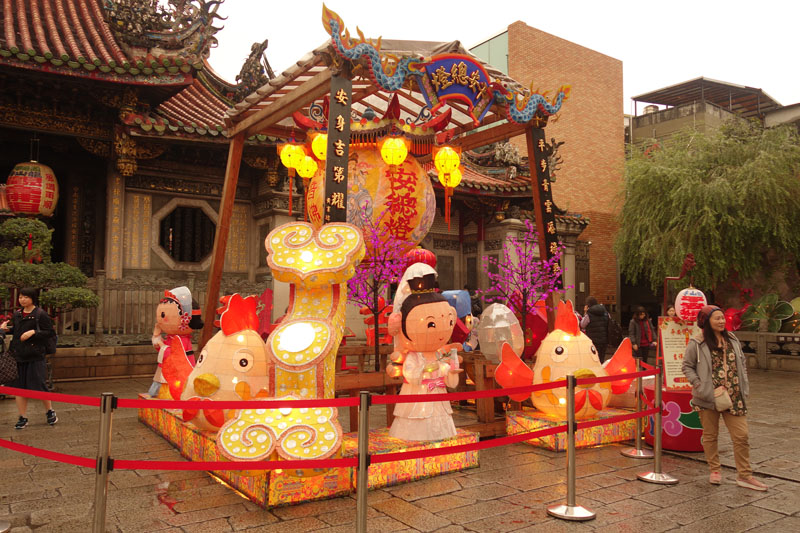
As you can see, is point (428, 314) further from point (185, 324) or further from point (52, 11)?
point (52, 11)

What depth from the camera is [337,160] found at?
4758 millimetres

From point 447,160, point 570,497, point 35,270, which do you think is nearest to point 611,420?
point 570,497

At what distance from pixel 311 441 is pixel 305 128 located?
13.4 ft

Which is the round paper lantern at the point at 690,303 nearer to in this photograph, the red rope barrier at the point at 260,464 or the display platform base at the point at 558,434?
the display platform base at the point at 558,434

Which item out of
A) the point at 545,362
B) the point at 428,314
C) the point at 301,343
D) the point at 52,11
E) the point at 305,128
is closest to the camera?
the point at 301,343

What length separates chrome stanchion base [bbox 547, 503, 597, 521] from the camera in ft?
12.2

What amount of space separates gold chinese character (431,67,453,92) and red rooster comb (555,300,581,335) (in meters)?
2.48

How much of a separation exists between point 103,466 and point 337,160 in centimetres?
283

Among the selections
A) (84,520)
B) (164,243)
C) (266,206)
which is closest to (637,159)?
(266,206)

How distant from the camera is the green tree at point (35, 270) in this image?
26.6 ft

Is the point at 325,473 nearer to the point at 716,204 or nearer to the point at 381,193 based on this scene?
the point at 381,193

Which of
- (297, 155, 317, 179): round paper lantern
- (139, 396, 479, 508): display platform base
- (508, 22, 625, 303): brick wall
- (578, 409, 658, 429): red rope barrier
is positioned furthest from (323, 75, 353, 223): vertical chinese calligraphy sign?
(508, 22, 625, 303): brick wall

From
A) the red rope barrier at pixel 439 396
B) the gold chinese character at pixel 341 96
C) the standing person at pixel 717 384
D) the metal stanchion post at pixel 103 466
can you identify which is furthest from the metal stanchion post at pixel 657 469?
the metal stanchion post at pixel 103 466

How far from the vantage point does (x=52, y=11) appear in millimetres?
10602
